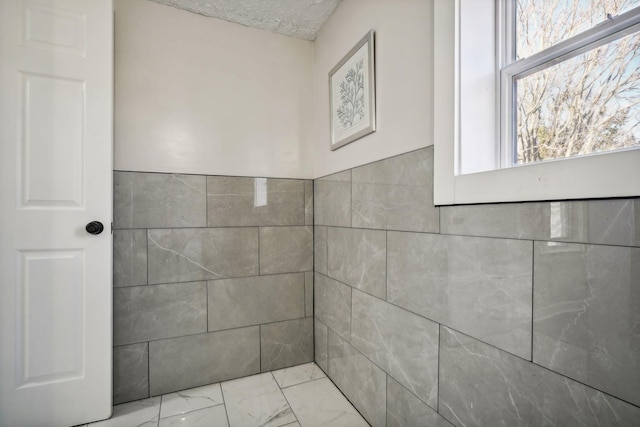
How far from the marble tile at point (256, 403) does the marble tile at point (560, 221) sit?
4.50 ft

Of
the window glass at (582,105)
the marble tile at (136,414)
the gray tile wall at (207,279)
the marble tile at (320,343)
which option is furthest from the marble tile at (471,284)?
the marble tile at (136,414)

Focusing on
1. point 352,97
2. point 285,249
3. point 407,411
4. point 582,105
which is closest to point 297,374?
point 285,249

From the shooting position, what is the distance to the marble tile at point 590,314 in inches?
26.5

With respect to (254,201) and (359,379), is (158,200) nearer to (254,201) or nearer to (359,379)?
(254,201)

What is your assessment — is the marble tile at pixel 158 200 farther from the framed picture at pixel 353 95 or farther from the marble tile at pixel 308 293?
the framed picture at pixel 353 95

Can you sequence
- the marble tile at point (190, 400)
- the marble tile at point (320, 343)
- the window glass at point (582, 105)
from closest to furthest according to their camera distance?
the window glass at point (582, 105)
the marble tile at point (190, 400)
the marble tile at point (320, 343)

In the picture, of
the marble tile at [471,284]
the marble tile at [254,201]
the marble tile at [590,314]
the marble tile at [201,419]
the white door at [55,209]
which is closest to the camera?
the marble tile at [590,314]

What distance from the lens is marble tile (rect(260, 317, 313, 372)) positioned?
2.11 m

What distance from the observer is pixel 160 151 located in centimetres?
186

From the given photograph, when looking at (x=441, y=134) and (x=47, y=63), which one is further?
(x=47, y=63)

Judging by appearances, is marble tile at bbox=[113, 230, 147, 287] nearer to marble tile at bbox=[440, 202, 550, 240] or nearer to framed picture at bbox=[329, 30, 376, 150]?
framed picture at bbox=[329, 30, 376, 150]

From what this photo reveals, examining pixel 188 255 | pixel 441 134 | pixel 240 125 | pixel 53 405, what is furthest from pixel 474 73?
pixel 53 405

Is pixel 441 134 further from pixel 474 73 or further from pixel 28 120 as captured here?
pixel 28 120

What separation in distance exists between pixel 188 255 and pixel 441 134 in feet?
5.20
